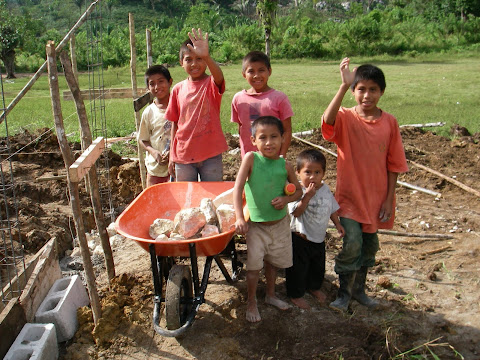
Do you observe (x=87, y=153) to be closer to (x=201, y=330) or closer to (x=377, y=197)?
(x=201, y=330)

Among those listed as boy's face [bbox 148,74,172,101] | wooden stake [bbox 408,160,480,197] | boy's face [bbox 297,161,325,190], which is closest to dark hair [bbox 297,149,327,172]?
boy's face [bbox 297,161,325,190]

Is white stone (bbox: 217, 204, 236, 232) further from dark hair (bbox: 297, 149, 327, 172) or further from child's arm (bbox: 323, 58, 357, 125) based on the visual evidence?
child's arm (bbox: 323, 58, 357, 125)

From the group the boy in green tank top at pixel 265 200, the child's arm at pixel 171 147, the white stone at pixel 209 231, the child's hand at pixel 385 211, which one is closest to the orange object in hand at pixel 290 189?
the boy in green tank top at pixel 265 200

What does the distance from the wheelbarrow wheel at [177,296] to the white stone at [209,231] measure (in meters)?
0.28

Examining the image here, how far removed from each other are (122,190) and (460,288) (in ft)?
13.9

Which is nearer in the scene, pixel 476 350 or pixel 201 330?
pixel 476 350

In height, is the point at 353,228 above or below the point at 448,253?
above

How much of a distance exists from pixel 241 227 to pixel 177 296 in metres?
0.62

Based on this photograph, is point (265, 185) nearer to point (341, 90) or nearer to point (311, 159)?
point (311, 159)

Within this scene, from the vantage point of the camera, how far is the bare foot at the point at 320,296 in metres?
3.70

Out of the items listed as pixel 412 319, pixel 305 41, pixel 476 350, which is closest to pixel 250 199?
pixel 412 319

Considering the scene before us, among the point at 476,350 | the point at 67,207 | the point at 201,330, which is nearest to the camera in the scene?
the point at 476,350

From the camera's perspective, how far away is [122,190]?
20.6 feet

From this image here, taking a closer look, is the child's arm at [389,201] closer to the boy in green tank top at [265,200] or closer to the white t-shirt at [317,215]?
the white t-shirt at [317,215]
